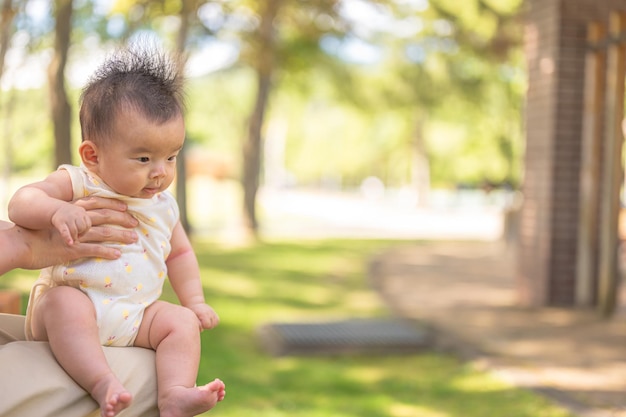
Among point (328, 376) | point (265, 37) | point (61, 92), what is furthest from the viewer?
point (265, 37)

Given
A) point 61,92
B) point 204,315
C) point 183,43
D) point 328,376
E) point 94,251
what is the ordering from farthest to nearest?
point 183,43, point 61,92, point 328,376, point 204,315, point 94,251

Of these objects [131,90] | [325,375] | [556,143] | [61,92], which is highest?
[61,92]

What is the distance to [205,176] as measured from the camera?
4466 cm

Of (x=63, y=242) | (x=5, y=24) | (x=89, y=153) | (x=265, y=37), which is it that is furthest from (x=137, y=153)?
(x=265, y=37)

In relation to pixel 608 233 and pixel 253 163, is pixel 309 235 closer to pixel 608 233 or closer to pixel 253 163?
pixel 253 163

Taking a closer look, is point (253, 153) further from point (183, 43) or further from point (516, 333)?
point (516, 333)

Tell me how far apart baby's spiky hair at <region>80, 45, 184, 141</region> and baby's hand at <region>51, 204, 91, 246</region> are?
16 centimetres

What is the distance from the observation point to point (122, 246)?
162 cm

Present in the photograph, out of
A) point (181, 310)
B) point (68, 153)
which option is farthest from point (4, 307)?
point (68, 153)

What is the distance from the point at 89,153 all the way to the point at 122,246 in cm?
19

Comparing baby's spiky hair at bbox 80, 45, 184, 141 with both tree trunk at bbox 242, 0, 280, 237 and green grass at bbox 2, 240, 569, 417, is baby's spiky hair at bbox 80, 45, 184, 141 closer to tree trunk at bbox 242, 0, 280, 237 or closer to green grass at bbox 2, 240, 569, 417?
green grass at bbox 2, 240, 569, 417

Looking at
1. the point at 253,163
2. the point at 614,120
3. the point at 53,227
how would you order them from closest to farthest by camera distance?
the point at 53,227, the point at 614,120, the point at 253,163

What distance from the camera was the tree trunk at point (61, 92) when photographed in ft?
31.2

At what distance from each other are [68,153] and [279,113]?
4854 centimetres
